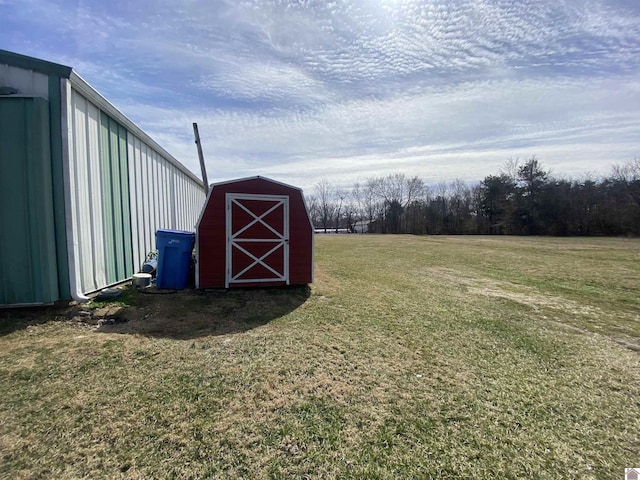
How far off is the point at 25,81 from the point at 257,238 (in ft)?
15.1

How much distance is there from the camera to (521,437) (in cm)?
254

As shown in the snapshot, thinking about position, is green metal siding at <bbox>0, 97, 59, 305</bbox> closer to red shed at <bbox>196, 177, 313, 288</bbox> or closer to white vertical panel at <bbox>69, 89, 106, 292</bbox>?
white vertical panel at <bbox>69, 89, 106, 292</bbox>

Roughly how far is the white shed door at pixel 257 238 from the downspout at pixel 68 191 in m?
2.73

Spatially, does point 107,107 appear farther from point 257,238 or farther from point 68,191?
point 257,238

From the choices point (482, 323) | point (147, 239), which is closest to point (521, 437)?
point (482, 323)

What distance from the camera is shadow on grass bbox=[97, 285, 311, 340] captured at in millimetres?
4641

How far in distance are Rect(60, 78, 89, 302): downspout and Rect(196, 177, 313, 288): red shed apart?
7.10ft

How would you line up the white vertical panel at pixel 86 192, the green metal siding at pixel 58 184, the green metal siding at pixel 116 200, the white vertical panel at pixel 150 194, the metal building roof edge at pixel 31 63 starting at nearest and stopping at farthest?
the metal building roof edge at pixel 31 63
the green metal siding at pixel 58 184
the white vertical panel at pixel 86 192
the green metal siding at pixel 116 200
the white vertical panel at pixel 150 194

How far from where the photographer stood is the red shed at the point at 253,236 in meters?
6.85

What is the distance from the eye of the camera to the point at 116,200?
6598 mm

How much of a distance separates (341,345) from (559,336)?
12.1 ft

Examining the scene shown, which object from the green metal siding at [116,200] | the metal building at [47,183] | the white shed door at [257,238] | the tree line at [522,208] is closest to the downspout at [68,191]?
the metal building at [47,183]

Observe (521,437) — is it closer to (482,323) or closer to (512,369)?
(512,369)

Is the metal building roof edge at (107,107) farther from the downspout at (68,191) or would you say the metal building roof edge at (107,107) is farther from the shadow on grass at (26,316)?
the shadow on grass at (26,316)
